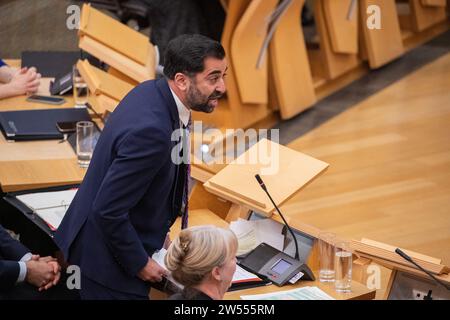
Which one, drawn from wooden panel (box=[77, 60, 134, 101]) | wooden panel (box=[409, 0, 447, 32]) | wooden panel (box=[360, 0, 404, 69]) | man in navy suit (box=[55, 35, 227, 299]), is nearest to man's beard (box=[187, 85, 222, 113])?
man in navy suit (box=[55, 35, 227, 299])

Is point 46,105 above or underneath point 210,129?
above

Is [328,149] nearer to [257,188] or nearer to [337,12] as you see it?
[337,12]

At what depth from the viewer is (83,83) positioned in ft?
14.0

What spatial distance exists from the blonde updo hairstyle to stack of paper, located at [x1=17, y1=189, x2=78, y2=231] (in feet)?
2.84

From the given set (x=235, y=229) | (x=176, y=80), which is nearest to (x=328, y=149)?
(x=235, y=229)

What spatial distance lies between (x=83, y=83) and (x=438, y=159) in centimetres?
219

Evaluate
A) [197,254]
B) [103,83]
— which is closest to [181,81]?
[197,254]

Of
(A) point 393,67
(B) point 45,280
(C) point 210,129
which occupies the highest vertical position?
(B) point 45,280

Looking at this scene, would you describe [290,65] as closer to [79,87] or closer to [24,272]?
[79,87]

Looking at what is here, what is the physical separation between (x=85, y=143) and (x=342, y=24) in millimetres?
2927

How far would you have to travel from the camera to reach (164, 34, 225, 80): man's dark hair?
2467mm

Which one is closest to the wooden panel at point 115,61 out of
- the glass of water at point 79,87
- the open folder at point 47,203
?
the glass of water at point 79,87

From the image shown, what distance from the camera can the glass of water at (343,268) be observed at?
2582mm

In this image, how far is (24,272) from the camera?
2842 mm
